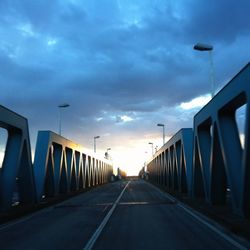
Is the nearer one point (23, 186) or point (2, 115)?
point (2, 115)

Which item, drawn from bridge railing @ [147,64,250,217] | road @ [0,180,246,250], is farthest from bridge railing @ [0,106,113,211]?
bridge railing @ [147,64,250,217]

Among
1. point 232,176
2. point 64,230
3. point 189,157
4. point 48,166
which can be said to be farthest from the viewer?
point 48,166

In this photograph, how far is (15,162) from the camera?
22.8 metres

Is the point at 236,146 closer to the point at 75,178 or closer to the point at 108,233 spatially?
the point at 108,233

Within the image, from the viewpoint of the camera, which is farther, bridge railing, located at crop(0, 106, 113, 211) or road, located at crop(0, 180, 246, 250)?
bridge railing, located at crop(0, 106, 113, 211)

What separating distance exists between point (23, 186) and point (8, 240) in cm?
1410

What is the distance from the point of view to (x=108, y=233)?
13.1m

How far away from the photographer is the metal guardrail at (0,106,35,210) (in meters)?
22.0

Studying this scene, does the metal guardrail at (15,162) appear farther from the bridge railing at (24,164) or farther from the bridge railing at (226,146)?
the bridge railing at (226,146)

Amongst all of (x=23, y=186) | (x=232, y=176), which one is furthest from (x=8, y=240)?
(x=23, y=186)

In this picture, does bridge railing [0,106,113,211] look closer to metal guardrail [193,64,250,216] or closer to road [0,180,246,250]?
road [0,180,246,250]

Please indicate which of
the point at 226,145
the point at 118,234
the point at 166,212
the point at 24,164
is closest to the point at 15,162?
the point at 24,164

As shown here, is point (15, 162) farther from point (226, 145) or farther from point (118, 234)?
point (118, 234)

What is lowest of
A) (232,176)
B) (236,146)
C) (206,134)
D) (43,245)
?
(43,245)
